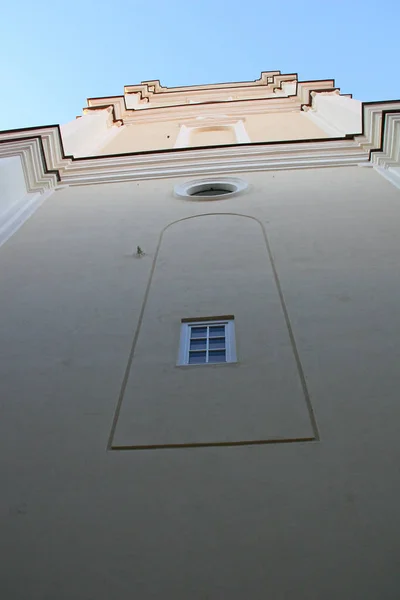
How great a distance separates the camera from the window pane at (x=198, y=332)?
5247 mm

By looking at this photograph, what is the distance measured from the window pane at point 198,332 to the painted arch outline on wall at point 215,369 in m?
0.17

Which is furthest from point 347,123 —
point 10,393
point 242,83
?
point 242,83

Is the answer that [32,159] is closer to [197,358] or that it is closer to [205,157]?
[205,157]

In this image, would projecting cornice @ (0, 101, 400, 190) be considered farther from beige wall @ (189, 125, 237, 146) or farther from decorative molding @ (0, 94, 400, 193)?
beige wall @ (189, 125, 237, 146)

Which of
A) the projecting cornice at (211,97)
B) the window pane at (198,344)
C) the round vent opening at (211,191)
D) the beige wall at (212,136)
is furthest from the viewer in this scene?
the projecting cornice at (211,97)

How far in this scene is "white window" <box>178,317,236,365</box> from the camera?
15.9 feet

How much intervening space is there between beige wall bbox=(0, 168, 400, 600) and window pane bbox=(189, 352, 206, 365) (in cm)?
22

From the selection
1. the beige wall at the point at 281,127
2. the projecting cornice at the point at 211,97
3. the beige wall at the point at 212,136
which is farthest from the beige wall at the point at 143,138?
the beige wall at the point at 281,127

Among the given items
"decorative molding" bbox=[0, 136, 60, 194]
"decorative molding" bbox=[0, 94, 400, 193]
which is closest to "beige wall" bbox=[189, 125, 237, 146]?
"decorative molding" bbox=[0, 94, 400, 193]

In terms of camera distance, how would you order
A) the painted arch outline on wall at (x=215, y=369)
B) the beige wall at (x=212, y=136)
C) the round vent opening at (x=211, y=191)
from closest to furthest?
the painted arch outline on wall at (x=215, y=369) → the round vent opening at (x=211, y=191) → the beige wall at (x=212, y=136)

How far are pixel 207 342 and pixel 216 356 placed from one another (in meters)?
0.30

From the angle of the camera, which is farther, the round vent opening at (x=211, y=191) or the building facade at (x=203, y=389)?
the round vent opening at (x=211, y=191)

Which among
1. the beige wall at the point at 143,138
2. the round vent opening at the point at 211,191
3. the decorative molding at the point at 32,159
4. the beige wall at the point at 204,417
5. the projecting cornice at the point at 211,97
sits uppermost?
the projecting cornice at the point at 211,97

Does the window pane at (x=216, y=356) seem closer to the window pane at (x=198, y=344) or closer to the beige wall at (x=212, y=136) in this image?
the window pane at (x=198, y=344)
